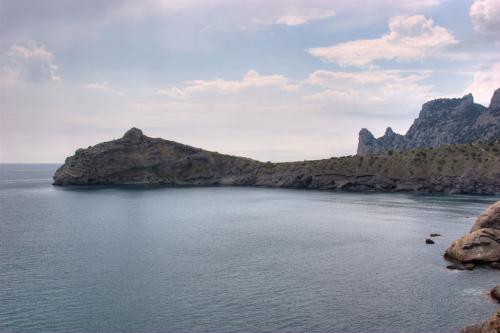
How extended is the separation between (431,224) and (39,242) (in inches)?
4068

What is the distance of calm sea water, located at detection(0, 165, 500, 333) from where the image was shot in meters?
53.6

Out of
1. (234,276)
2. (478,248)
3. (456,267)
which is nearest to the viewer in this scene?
(234,276)

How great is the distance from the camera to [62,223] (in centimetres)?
12538

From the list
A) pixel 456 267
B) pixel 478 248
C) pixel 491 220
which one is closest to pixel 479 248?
pixel 478 248

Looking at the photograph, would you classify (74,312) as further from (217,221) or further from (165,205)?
(165,205)

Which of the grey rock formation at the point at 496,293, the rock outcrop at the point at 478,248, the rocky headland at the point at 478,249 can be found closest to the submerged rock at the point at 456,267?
the rocky headland at the point at 478,249

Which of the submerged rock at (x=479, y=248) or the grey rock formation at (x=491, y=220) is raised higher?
the grey rock formation at (x=491, y=220)

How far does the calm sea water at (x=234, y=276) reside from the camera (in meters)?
53.6

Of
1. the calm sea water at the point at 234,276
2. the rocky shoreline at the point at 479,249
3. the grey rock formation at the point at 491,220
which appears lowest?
the calm sea water at the point at 234,276

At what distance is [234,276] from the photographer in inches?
2800

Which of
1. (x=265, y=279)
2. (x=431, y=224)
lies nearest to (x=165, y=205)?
(x=431, y=224)

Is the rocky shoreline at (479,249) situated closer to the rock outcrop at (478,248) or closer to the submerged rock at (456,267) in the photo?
the rock outcrop at (478,248)

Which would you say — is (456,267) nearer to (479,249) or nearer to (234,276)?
(479,249)

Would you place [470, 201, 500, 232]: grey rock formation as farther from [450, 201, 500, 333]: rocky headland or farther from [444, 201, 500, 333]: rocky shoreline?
[450, 201, 500, 333]: rocky headland
